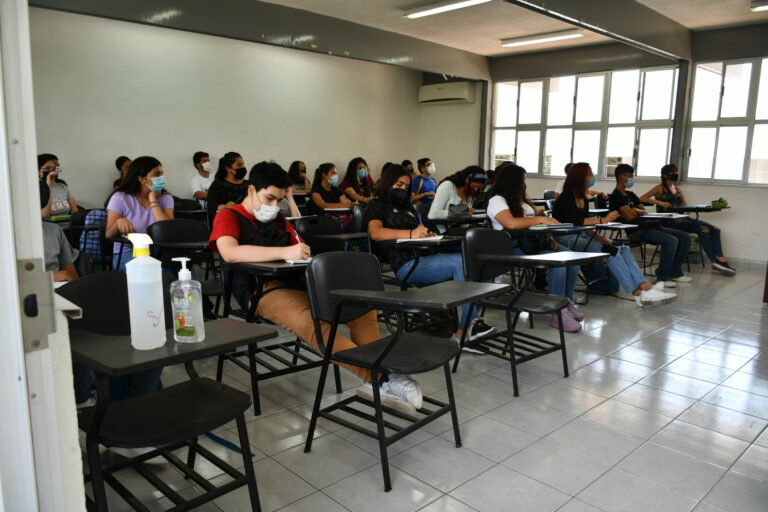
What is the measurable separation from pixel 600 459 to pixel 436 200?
9.87 ft

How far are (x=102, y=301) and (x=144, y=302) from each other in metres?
0.41

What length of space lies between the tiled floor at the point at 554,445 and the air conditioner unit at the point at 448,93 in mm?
6390

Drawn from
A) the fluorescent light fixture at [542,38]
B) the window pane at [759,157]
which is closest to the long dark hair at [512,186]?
the fluorescent light fixture at [542,38]

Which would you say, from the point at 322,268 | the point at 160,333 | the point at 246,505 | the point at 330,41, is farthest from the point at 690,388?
the point at 330,41

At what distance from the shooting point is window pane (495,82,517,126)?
9.09 meters

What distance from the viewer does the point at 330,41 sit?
20.0ft

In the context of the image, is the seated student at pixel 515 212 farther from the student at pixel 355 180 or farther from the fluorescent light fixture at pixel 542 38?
the fluorescent light fixture at pixel 542 38

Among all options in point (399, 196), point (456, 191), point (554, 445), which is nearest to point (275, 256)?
point (399, 196)

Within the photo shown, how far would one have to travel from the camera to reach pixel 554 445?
2258mm

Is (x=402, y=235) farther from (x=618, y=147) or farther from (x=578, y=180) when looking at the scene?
(x=618, y=147)

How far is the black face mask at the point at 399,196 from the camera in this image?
11.8 feet

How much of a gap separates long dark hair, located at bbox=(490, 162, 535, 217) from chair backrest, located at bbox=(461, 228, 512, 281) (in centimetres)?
75

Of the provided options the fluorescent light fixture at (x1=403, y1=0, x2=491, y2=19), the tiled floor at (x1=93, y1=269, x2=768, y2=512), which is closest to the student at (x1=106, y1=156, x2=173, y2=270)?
the tiled floor at (x1=93, y1=269, x2=768, y2=512)

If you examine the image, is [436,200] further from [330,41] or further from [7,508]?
[7,508]
